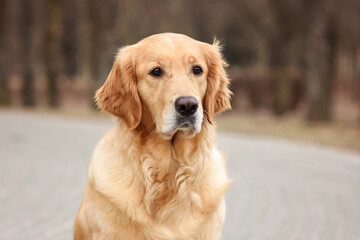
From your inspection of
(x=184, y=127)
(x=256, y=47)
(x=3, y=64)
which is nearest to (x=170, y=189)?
(x=184, y=127)

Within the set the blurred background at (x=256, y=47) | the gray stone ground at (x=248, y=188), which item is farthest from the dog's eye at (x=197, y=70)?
the blurred background at (x=256, y=47)

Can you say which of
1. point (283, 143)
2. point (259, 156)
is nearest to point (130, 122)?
point (259, 156)

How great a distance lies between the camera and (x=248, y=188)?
7.26m

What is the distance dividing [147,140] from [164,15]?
2420 centimetres

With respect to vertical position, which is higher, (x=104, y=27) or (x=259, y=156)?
(x=104, y=27)

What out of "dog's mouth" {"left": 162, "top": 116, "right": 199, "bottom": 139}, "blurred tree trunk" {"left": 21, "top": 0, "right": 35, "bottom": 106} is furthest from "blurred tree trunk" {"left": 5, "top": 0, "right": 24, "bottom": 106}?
"dog's mouth" {"left": 162, "top": 116, "right": 199, "bottom": 139}

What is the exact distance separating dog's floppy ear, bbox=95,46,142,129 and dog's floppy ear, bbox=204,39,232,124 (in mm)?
525

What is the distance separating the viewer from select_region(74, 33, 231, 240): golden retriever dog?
324 cm

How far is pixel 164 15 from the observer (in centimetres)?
2691

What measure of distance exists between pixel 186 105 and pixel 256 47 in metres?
32.0

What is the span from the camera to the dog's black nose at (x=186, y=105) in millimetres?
3184

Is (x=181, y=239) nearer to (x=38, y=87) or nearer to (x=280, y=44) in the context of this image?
(x=280, y=44)

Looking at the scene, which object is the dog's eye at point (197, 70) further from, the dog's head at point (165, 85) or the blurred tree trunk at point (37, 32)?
the blurred tree trunk at point (37, 32)

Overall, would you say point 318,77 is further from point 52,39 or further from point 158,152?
point 158,152
